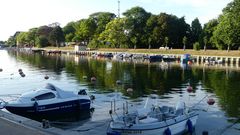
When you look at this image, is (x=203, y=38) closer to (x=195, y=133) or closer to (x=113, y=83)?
(x=113, y=83)

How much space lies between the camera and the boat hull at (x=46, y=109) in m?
34.9

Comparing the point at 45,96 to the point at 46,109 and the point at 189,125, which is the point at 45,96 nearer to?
the point at 46,109

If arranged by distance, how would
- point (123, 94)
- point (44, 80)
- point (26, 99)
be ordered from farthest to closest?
1. point (44, 80)
2. point (123, 94)
3. point (26, 99)

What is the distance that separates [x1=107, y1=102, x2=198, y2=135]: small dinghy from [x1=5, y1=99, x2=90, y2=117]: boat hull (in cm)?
980

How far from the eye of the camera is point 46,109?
35281 millimetres

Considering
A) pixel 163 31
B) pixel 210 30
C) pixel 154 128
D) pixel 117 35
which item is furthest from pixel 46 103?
pixel 117 35

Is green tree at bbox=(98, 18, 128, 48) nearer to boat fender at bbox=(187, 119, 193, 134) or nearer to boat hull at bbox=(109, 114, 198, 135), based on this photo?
boat fender at bbox=(187, 119, 193, 134)

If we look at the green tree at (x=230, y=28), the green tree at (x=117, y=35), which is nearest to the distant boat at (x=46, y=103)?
the green tree at (x=230, y=28)

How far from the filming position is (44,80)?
6844 cm

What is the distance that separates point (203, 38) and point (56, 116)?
118752 mm

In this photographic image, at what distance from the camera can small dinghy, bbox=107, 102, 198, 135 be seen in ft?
84.4

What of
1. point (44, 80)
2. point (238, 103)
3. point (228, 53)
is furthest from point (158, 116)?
point (228, 53)

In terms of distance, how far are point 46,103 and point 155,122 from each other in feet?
43.5

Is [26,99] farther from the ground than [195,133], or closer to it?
farther from the ground
